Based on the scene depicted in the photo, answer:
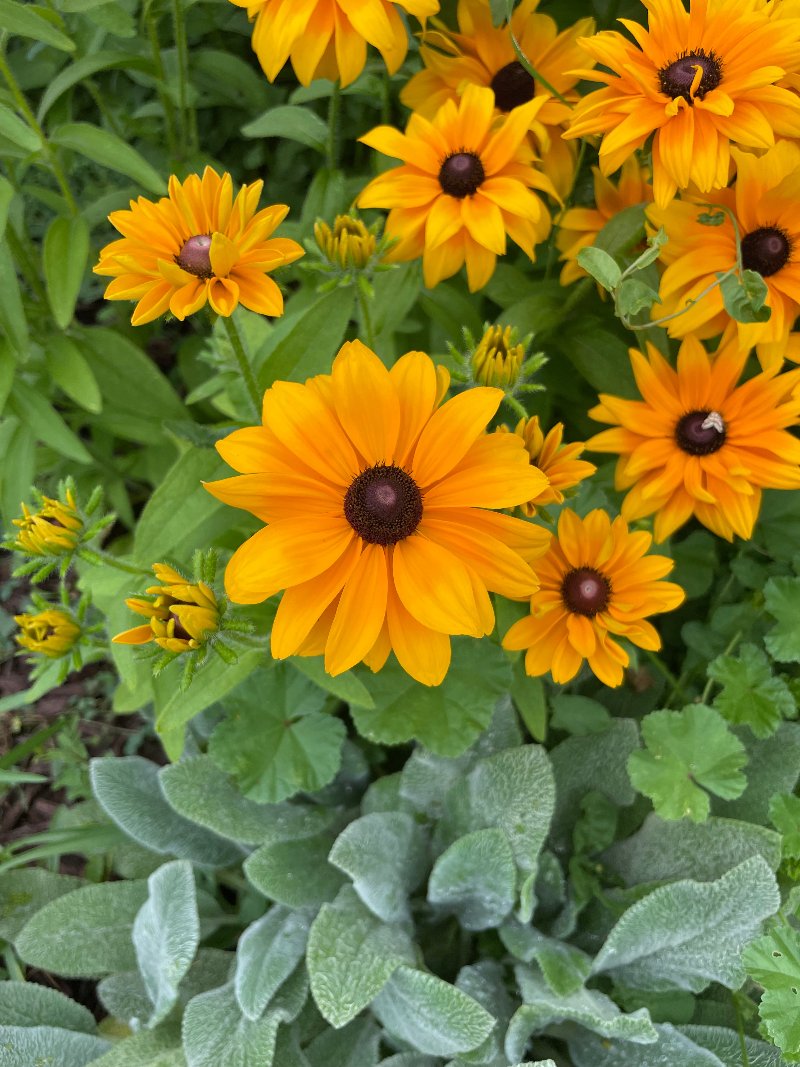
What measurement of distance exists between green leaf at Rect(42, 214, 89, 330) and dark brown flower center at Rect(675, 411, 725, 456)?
0.87 m

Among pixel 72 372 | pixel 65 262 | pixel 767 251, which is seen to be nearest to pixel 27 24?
pixel 65 262

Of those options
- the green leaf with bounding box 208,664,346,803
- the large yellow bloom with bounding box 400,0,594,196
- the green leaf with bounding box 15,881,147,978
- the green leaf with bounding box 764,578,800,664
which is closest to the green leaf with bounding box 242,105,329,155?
the large yellow bloom with bounding box 400,0,594,196

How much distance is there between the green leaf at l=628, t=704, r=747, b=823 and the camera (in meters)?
1.22

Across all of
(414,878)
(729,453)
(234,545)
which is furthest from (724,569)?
(234,545)

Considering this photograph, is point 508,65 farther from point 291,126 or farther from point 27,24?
point 27,24

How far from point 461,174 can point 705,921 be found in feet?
3.40

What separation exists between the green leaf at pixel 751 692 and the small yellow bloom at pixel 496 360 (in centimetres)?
61

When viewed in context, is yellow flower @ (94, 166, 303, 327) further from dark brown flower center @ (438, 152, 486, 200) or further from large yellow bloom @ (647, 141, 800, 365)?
large yellow bloom @ (647, 141, 800, 365)

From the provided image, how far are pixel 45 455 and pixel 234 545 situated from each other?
2.03 feet

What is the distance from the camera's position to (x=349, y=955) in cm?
124

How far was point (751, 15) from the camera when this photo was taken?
37.2 inches

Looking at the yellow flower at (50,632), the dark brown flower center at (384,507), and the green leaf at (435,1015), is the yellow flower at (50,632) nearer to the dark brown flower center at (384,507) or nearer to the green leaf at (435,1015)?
the dark brown flower center at (384,507)

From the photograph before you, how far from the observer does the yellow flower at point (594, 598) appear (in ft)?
3.52

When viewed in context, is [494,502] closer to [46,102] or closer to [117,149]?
[117,149]
